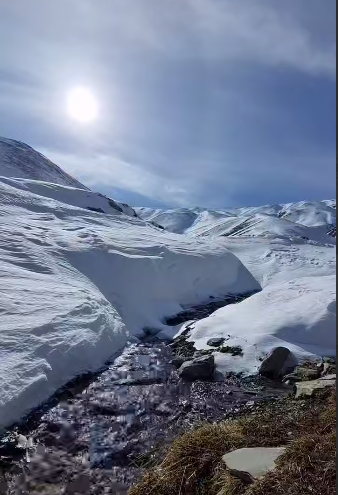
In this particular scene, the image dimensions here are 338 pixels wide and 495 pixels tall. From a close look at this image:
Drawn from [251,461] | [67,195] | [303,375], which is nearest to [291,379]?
[303,375]

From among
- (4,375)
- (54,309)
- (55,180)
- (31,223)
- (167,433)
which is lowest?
(167,433)

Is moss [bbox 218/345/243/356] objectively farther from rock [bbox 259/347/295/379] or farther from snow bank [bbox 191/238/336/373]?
rock [bbox 259/347/295/379]

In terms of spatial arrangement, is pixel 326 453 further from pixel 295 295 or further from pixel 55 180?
pixel 55 180

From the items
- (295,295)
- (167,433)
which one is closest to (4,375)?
(167,433)

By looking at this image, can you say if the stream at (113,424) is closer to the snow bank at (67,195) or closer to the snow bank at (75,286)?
the snow bank at (75,286)

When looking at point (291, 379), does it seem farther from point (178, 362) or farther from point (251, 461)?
point (251, 461)

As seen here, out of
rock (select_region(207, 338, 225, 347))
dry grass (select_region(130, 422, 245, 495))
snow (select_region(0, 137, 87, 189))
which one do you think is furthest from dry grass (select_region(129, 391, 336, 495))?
snow (select_region(0, 137, 87, 189))
